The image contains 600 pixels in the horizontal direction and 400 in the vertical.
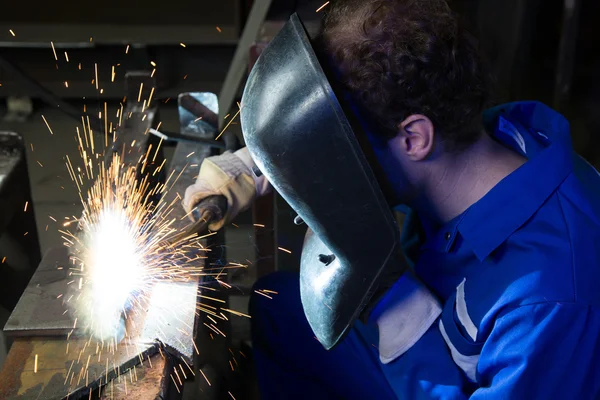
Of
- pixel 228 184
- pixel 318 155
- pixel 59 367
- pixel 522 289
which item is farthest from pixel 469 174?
pixel 59 367

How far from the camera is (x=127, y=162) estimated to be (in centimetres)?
190

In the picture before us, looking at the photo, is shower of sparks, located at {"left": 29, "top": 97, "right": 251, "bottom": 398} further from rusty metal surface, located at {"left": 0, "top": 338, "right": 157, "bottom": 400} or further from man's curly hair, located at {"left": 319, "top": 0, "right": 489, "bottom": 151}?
man's curly hair, located at {"left": 319, "top": 0, "right": 489, "bottom": 151}

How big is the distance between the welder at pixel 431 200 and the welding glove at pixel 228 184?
323 mm

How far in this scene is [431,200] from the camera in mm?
1458

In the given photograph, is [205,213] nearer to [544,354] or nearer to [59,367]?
[59,367]

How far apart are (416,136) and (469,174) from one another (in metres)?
0.20

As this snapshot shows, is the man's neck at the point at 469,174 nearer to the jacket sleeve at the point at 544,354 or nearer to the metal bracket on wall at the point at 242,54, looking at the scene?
the jacket sleeve at the point at 544,354

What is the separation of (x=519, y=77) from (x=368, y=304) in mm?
2996

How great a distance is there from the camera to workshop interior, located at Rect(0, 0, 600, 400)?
1325 millimetres

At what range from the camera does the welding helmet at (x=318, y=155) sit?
117 centimetres

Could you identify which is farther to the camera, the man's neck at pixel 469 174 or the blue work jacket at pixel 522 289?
the man's neck at pixel 469 174

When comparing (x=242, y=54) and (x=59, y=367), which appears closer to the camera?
(x=59, y=367)

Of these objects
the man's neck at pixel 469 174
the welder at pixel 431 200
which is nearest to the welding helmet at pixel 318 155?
the welder at pixel 431 200

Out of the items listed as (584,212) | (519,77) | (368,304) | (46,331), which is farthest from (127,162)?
(519,77)
